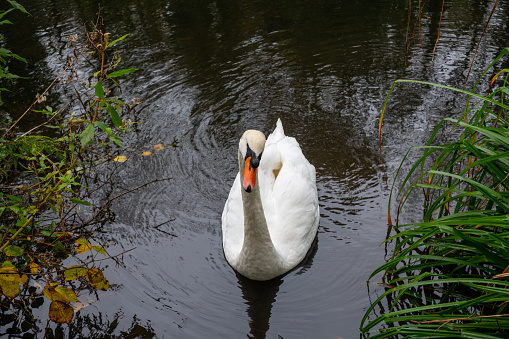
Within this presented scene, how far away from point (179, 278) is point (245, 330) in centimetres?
89

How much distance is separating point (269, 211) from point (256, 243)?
2.50 ft

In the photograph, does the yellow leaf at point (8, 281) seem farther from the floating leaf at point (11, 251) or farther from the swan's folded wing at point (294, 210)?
the swan's folded wing at point (294, 210)

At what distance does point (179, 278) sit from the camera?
458cm

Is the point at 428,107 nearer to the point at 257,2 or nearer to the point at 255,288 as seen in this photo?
the point at 255,288

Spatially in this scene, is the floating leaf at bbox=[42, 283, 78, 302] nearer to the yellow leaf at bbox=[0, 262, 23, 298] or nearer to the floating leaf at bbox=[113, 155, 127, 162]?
the yellow leaf at bbox=[0, 262, 23, 298]

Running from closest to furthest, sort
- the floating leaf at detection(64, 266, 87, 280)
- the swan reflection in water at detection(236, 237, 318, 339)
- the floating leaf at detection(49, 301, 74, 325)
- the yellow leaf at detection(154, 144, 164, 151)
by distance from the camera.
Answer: the floating leaf at detection(64, 266, 87, 280), the floating leaf at detection(49, 301, 74, 325), the swan reflection in water at detection(236, 237, 318, 339), the yellow leaf at detection(154, 144, 164, 151)

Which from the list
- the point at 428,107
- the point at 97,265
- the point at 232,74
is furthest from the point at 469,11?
the point at 97,265

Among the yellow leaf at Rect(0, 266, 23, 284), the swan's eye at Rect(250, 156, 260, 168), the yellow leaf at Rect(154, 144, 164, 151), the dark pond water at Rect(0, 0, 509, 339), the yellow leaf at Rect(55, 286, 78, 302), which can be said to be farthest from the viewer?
the yellow leaf at Rect(154, 144, 164, 151)

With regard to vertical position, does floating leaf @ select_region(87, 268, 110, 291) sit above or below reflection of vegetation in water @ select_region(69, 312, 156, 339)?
above

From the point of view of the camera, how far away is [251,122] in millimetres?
7121

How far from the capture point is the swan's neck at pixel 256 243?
4.10m

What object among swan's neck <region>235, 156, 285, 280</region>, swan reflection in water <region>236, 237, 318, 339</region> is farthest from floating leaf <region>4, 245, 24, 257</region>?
swan reflection in water <region>236, 237, 318, 339</region>

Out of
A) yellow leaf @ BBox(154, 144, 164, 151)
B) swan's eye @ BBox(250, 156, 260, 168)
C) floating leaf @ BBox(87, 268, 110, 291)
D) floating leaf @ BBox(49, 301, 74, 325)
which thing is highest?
swan's eye @ BBox(250, 156, 260, 168)

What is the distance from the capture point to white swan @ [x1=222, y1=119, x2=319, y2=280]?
398 centimetres
